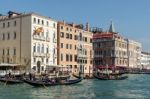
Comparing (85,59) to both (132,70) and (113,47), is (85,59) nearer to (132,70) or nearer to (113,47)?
(113,47)

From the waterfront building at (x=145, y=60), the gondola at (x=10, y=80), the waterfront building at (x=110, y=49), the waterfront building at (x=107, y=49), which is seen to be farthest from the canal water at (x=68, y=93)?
the waterfront building at (x=145, y=60)

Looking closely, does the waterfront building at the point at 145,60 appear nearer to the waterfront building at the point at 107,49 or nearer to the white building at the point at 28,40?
the waterfront building at the point at 107,49

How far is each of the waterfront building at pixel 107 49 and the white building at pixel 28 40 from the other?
24.2m

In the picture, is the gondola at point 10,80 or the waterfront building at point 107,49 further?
the waterfront building at point 107,49

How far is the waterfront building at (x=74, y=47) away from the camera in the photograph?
49.1 metres

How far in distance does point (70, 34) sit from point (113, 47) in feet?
69.5

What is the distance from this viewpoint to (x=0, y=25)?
46.4m

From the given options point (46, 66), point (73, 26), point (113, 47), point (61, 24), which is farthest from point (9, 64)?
point (113, 47)

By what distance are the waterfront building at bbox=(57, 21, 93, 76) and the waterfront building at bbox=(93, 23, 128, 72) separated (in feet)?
44.4

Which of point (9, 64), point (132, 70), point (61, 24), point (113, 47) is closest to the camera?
point (9, 64)

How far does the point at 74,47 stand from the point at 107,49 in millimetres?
20318

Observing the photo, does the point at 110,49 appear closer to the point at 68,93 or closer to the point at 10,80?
the point at 10,80

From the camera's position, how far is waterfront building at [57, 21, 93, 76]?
161 feet

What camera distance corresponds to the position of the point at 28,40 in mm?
43625
